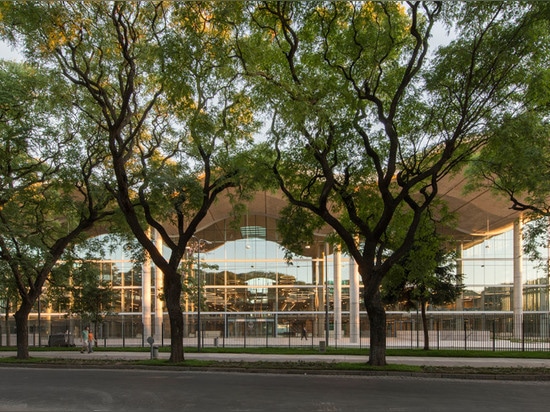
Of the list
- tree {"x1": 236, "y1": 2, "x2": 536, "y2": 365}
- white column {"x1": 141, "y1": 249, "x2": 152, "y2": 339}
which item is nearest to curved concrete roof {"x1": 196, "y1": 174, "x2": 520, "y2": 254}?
white column {"x1": 141, "y1": 249, "x2": 152, "y2": 339}

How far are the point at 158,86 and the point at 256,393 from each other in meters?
14.7

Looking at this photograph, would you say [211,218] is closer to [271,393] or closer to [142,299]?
[142,299]

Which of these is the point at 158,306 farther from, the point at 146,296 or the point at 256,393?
the point at 256,393

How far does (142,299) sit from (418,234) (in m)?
32.3

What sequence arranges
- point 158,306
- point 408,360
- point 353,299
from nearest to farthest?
point 408,360
point 353,299
point 158,306

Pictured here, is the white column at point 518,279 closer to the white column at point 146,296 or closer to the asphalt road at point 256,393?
the white column at point 146,296

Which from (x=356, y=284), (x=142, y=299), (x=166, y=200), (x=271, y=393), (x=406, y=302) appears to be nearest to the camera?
(x=271, y=393)

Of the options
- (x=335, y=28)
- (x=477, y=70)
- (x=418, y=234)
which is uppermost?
(x=335, y=28)

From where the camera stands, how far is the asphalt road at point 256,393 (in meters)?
12.4

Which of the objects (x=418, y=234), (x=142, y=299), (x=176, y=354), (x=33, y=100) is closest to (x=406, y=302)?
(x=418, y=234)

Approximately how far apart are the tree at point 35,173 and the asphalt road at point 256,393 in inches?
291

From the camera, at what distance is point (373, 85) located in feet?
66.9

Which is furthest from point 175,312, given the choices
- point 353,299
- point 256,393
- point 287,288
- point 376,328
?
point 287,288

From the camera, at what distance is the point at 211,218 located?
50312 millimetres
